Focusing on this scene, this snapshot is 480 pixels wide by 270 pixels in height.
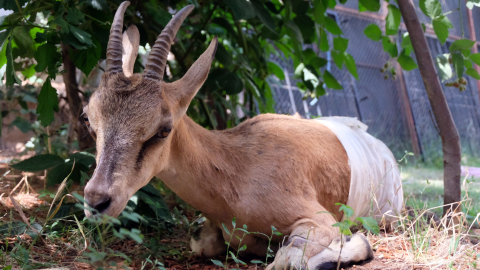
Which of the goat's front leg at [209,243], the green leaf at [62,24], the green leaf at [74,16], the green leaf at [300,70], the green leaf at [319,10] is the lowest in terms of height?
the goat's front leg at [209,243]

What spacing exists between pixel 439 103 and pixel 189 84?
2.18m

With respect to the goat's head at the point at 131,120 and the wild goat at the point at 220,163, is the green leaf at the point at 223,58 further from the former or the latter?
the goat's head at the point at 131,120

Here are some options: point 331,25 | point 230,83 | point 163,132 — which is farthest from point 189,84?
point 331,25

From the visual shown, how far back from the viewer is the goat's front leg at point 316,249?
245cm

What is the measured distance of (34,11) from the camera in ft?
10.4

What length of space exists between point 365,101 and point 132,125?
7723 mm

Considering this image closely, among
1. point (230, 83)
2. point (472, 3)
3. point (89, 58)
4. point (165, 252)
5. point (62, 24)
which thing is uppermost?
point (472, 3)

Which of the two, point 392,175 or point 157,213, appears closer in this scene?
point 157,213

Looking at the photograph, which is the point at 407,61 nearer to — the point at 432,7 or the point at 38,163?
the point at 432,7

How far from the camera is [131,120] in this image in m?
2.30

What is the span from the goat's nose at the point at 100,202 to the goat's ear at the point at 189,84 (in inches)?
27.8

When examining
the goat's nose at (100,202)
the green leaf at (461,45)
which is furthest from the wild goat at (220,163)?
the green leaf at (461,45)

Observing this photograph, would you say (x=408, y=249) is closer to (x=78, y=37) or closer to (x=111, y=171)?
(x=111, y=171)

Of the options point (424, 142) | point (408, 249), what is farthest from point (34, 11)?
point (424, 142)
